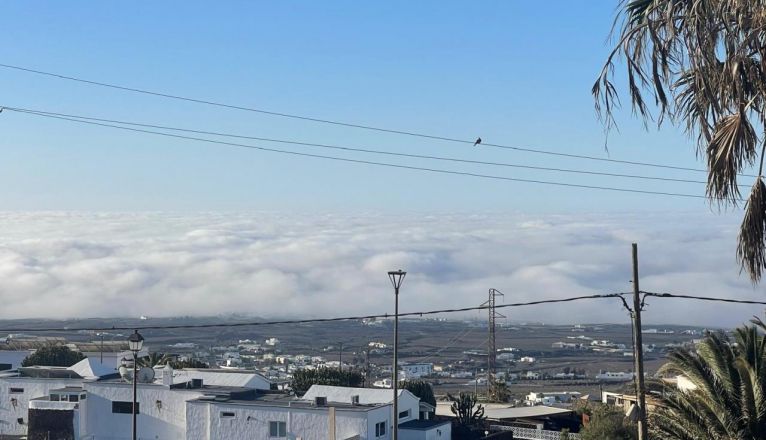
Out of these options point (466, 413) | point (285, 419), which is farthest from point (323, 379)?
point (285, 419)

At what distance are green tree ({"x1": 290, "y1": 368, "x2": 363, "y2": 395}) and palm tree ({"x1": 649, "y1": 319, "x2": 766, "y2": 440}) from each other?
54.2 meters

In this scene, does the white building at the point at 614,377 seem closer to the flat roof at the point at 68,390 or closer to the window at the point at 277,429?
the flat roof at the point at 68,390

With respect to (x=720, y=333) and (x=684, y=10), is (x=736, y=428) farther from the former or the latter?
(x=684, y=10)

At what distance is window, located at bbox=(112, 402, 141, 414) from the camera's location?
55969 mm

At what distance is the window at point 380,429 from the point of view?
50.5 metres

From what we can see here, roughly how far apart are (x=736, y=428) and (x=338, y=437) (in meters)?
30.9

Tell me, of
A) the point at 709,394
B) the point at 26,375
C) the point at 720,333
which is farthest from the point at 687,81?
the point at 26,375

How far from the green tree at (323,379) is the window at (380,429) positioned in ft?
78.5

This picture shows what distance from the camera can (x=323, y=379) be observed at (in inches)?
3014

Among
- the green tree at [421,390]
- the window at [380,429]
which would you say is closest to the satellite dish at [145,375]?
the window at [380,429]

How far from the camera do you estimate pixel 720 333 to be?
26.7 m

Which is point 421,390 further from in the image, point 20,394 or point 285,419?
point 20,394

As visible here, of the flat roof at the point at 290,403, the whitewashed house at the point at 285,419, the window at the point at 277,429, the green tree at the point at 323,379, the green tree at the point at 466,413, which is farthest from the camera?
the green tree at the point at 323,379

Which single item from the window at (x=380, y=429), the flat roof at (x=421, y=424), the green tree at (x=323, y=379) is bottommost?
the flat roof at (x=421, y=424)
